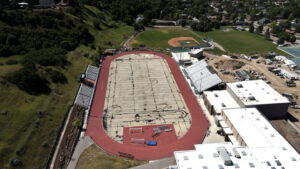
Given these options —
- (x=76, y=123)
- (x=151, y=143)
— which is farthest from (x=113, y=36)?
(x=151, y=143)

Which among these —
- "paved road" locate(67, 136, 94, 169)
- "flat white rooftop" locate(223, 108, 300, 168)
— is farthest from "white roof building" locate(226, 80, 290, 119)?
"paved road" locate(67, 136, 94, 169)

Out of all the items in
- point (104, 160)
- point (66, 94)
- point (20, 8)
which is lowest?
point (104, 160)

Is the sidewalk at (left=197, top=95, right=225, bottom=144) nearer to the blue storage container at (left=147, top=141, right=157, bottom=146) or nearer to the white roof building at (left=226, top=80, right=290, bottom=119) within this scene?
the white roof building at (left=226, top=80, right=290, bottom=119)

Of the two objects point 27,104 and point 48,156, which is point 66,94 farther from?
point 48,156

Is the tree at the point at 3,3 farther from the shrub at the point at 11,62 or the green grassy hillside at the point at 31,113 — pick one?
the shrub at the point at 11,62

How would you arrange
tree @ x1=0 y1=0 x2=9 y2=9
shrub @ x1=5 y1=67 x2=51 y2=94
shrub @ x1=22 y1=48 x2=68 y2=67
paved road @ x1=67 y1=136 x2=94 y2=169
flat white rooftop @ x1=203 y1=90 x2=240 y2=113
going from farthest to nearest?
tree @ x1=0 y1=0 x2=9 y2=9
shrub @ x1=22 y1=48 x2=68 y2=67
shrub @ x1=5 y1=67 x2=51 y2=94
flat white rooftop @ x1=203 y1=90 x2=240 y2=113
paved road @ x1=67 y1=136 x2=94 y2=169

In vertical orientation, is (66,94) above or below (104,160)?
above

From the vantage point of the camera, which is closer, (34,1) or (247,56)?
(247,56)

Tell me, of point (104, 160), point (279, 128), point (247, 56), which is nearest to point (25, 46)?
point (104, 160)
